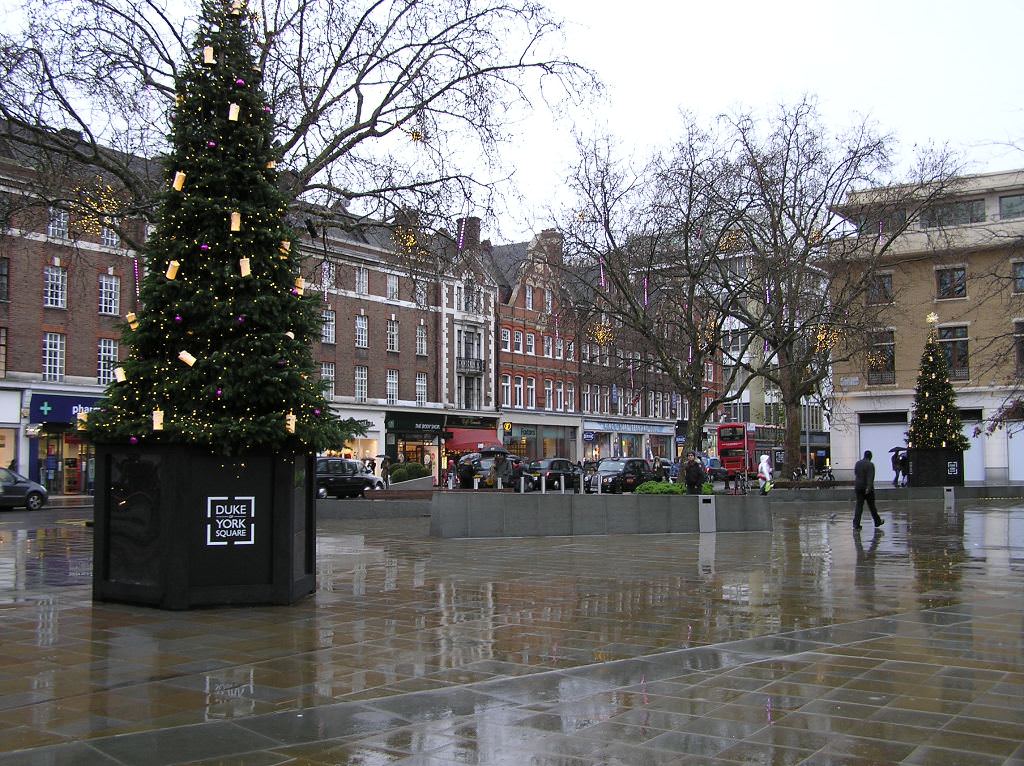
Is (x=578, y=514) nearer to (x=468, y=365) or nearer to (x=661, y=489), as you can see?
(x=661, y=489)

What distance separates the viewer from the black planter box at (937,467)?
3928 centimetres

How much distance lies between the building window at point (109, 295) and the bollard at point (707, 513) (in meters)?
32.7

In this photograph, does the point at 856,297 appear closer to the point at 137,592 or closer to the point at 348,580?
the point at 348,580

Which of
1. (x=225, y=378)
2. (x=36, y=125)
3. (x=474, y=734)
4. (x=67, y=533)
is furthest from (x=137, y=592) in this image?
(x=36, y=125)

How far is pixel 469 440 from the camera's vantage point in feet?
214

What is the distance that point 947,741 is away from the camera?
17.3ft

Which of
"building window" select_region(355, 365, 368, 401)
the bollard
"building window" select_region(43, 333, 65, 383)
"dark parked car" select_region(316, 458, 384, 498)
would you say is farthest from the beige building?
"building window" select_region(43, 333, 65, 383)

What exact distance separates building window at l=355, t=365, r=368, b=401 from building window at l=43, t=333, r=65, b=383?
1886 centimetres

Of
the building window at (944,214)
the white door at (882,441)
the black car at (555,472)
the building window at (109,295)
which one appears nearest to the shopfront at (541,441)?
the black car at (555,472)

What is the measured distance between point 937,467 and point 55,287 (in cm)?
3834

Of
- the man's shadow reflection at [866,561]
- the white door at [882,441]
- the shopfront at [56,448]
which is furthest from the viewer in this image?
the white door at [882,441]

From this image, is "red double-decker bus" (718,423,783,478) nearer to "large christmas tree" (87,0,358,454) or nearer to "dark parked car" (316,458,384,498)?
"dark parked car" (316,458,384,498)

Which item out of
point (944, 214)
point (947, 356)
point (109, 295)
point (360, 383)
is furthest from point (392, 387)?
point (944, 214)

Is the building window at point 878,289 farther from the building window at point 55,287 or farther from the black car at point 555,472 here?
the building window at point 55,287
